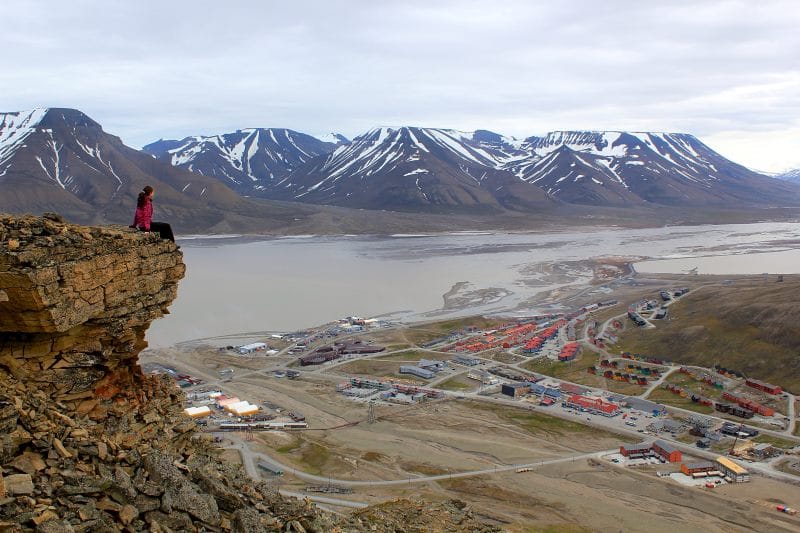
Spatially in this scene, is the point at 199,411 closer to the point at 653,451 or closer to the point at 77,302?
the point at 653,451

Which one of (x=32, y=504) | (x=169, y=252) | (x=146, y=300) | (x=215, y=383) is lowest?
(x=215, y=383)

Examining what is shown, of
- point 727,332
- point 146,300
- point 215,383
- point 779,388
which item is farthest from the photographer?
point 727,332

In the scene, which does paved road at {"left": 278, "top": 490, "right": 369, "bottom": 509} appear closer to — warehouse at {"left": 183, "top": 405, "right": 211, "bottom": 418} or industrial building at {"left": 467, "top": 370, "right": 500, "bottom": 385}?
warehouse at {"left": 183, "top": 405, "right": 211, "bottom": 418}

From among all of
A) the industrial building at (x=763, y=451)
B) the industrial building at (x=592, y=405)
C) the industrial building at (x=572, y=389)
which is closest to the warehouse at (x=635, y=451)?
the industrial building at (x=763, y=451)

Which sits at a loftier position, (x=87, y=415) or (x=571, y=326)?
(x=87, y=415)

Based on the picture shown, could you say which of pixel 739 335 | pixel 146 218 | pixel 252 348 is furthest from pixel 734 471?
pixel 252 348

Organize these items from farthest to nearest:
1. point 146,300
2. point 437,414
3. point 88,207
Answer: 1. point 88,207
2. point 437,414
3. point 146,300

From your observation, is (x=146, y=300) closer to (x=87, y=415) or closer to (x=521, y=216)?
(x=87, y=415)

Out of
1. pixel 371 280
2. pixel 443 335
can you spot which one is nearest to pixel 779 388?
pixel 443 335
